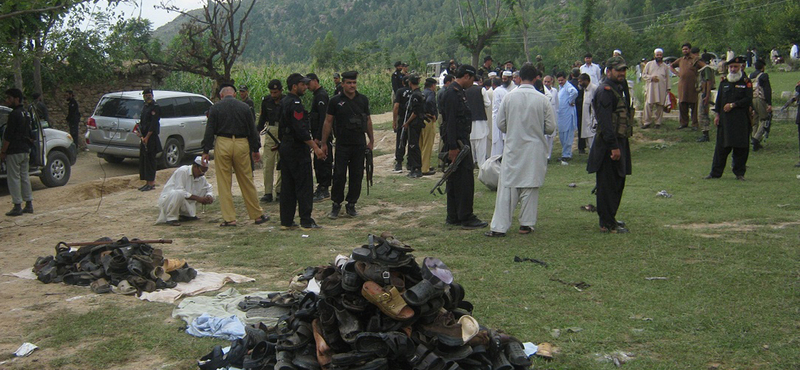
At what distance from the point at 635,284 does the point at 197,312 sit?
3665 millimetres

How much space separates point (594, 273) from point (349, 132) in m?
4.26

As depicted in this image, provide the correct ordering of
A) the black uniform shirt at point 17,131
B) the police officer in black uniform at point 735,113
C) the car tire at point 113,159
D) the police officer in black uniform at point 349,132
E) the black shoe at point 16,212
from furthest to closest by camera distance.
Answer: the car tire at point 113,159
the police officer in black uniform at point 735,113
the black shoe at point 16,212
the black uniform shirt at point 17,131
the police officer in black uniform at point 349,132

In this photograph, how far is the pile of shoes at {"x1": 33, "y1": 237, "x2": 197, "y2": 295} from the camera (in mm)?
6227

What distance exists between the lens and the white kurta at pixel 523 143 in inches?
303

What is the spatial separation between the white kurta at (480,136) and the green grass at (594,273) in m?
1.69

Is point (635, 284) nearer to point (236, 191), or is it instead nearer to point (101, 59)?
point (236, 191)

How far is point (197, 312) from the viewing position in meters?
5.48

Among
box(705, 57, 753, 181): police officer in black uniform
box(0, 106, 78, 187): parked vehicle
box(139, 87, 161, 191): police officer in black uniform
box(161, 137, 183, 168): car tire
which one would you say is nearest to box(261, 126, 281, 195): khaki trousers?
box(139, 87, 161, 191): police officer in black uniform

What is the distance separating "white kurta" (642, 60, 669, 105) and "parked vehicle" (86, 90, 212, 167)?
11048 millimetres

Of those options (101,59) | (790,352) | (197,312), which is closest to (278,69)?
(101,59)

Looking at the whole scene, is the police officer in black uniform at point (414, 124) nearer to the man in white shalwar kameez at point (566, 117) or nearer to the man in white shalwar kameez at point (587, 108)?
the man in white shalwar kameez at point (566, 117)

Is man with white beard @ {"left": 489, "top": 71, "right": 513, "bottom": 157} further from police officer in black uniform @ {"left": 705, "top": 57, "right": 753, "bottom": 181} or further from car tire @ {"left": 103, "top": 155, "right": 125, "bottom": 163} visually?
car tire @ {"left": 103, "top": 155, "right": 125, "bottom": 163}

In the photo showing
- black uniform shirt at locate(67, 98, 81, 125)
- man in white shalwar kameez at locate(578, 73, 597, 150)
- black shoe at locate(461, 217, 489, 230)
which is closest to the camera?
black shoe at locate(461, 217, 489, 230)

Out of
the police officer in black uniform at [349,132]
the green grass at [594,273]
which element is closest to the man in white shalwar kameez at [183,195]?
the green grass at [594,273]
